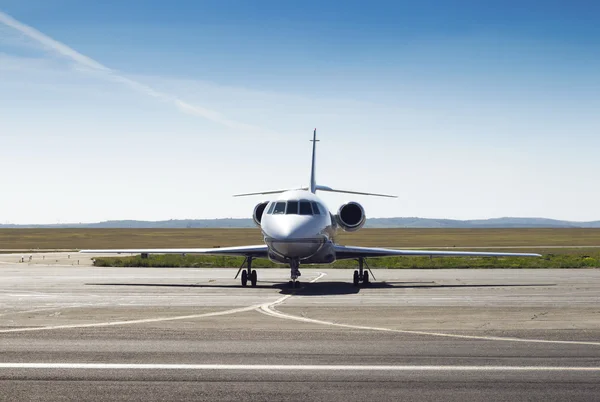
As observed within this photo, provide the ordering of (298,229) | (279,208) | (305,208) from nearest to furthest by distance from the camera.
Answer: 1. (298,229)
2. (305,208)
3. (279,208)

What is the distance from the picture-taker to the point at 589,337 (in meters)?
11.3

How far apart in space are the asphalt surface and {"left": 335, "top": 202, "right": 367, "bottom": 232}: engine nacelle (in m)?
8.17

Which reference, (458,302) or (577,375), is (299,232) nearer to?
(458,302)

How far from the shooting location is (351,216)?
91.7 feet

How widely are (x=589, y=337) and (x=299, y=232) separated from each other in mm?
12403

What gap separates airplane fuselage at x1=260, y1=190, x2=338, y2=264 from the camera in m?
22.7

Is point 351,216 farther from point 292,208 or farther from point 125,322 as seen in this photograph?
point 125,322

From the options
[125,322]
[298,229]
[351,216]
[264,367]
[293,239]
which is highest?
[351,216]

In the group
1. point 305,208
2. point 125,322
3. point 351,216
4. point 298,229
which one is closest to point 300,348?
point 125,322

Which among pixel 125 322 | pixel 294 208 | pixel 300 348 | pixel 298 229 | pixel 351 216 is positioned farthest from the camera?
pixel 351 216

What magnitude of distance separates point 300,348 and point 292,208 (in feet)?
45.2

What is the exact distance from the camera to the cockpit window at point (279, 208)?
78.3ft

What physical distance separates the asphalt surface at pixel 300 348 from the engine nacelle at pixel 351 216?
8.17 metres

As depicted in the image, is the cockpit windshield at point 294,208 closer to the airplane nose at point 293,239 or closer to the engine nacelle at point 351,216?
the airplane nose at point 293,239
